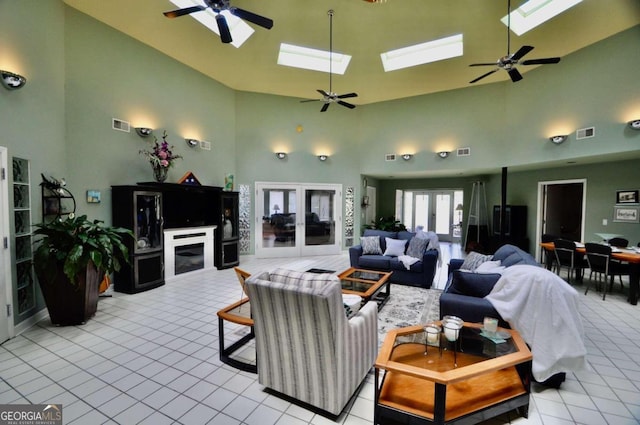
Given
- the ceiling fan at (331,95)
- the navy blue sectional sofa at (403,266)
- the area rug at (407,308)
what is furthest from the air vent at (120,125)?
the area rug at (407,308)

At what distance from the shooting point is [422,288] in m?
4.81

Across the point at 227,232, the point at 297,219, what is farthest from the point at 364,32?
the point at 227,232

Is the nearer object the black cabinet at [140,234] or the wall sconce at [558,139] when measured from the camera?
the black cabinet at [140,234]

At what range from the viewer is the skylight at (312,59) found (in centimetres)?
587

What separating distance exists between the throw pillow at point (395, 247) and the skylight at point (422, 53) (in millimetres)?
3765

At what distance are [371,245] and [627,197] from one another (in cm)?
502

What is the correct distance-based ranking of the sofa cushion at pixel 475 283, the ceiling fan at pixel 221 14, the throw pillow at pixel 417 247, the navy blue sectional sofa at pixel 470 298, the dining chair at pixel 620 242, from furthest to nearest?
the throw pillow at pixel 417 247 → the dining chair at pixel 620 242 → the ceiling fan at pixel 221 14 → the sofa cushion at pixel 475 283 → the navy blue sectional sofa at pixel 470 298

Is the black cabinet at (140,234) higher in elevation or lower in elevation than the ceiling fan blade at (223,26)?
lower

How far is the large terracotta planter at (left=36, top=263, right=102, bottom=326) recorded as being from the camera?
3.23 metres

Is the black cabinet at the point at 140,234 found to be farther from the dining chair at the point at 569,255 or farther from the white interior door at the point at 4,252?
the dining chair at the point at 569,255

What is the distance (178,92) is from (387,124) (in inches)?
203

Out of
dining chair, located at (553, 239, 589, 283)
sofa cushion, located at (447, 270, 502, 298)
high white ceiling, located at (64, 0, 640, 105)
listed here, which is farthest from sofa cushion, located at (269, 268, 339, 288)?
dining chair, located at (553, 239, 589, 283)

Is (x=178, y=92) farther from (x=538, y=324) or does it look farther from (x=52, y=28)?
(x=538, y=324)

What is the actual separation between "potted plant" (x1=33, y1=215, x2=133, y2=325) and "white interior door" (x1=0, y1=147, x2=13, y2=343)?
0.22 meters
